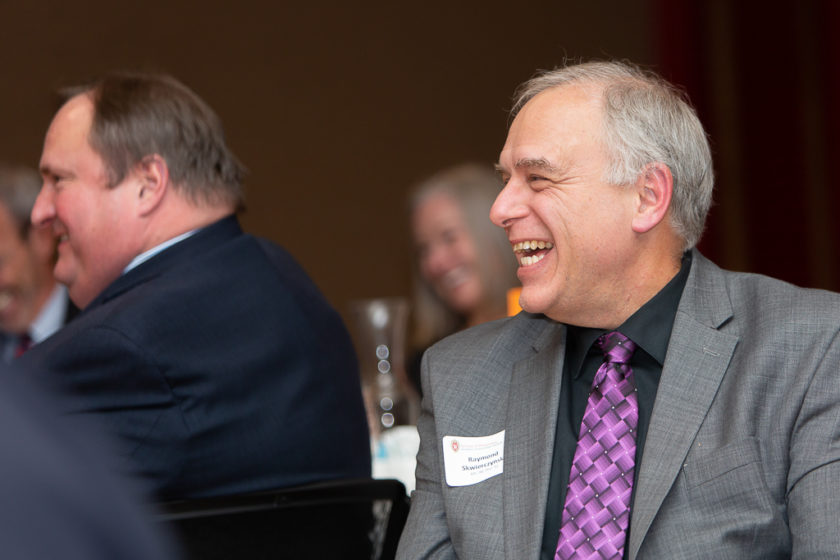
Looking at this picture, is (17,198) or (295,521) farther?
(17,198)

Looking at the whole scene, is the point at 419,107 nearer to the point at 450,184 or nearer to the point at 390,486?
the point at 450,184

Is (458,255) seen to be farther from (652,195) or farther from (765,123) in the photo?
(765,123)

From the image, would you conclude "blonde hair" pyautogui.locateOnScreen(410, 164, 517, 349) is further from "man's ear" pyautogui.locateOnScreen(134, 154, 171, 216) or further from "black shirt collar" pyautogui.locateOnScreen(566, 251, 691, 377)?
"black shirt collar" pyautogui.locateOnScreen(566, 251, 691, 377)

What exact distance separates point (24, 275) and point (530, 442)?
2.85m

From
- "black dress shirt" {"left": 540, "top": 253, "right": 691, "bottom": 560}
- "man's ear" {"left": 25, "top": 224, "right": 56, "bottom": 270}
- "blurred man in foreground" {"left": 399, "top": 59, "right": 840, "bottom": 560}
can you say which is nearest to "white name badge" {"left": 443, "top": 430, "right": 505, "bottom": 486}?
"blurred man in foreground" {"left": 399, "top": 59, "right": 840, "bottom": 560}

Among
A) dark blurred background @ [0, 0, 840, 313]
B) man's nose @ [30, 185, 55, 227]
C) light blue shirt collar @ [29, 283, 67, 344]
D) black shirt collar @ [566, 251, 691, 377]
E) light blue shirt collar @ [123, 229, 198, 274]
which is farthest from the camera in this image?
dark blurred background @ [0, 0, 840, 313]

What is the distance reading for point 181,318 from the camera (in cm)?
202

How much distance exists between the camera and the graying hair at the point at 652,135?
1.78 meters

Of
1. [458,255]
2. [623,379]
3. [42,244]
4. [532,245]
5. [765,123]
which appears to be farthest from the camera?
[765,123]

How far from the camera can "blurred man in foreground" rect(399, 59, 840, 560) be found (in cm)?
148

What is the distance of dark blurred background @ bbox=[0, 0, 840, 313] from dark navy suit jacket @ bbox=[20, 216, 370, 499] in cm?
406

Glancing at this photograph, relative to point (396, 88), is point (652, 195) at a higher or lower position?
higher

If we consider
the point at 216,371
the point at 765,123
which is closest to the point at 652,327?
the point at 216,371

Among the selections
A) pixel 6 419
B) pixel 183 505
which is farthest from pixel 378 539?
pixel 6 419
